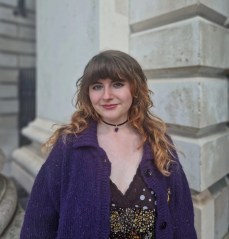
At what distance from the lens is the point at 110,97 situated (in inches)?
69.4

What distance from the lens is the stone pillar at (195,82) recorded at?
2727 mm

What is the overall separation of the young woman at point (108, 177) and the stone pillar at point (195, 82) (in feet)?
2.95

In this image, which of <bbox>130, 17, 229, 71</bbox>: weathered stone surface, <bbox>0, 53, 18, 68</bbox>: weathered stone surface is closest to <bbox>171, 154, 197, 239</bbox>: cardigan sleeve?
<bbox>130, 17, 229, 71</bbox>: weathered stone surface

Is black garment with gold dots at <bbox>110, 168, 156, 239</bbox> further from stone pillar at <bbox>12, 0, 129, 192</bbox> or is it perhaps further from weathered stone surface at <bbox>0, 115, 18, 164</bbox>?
weathered stone surface at <bbox>0, 115, 18, 164</bbox>

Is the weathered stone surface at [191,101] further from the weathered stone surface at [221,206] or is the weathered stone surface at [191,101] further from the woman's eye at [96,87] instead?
the woman's eye at [96,87]

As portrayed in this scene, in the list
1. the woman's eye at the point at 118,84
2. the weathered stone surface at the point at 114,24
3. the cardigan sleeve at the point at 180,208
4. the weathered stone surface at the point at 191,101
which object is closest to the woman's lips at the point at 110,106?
the woman's eye at the point at 118,84

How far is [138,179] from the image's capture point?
5.97 ft

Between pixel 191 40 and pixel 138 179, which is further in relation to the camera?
pixel 191 40

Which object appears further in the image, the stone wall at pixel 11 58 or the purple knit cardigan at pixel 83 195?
the stone wall at pixel 11 58

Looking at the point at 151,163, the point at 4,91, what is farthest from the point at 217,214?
the point at 4,91

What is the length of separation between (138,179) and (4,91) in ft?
25.9

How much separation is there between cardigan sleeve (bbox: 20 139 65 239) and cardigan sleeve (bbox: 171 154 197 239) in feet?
2.33

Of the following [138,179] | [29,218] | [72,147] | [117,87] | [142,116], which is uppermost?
[117,87]

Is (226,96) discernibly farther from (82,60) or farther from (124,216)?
(124,216)
